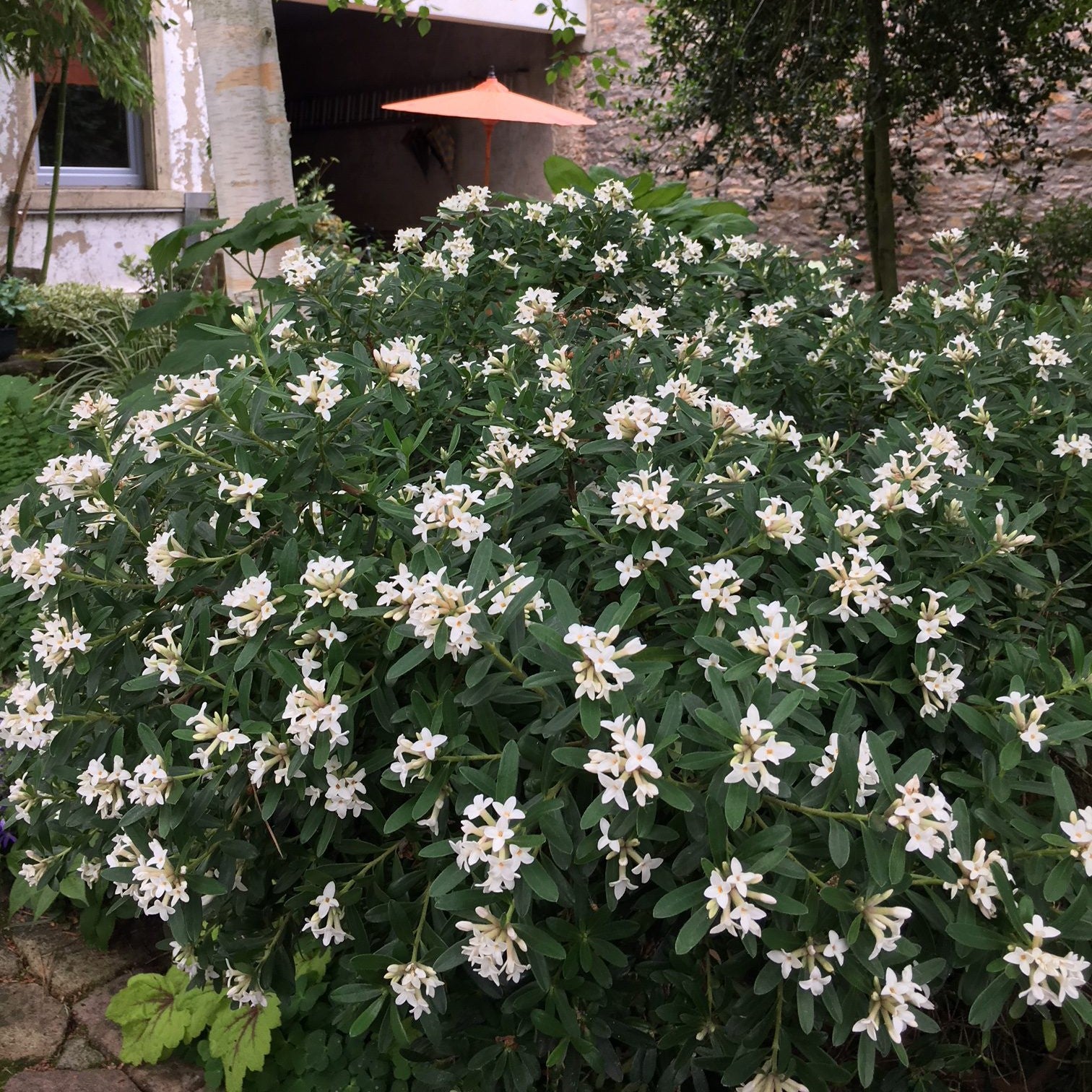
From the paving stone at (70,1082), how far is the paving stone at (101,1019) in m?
0.07

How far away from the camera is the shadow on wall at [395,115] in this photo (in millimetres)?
11914

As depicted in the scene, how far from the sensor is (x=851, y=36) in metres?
6.31

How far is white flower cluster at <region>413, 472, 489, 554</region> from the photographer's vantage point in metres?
1.41

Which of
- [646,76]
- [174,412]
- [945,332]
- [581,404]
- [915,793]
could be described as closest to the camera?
[915,793]

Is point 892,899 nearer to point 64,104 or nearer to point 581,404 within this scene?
point 581,404

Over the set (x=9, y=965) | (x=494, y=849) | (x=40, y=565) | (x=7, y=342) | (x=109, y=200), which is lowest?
(x=9, y=965)

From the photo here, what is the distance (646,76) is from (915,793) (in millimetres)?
7297

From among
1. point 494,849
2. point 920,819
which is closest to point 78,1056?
point 494,849

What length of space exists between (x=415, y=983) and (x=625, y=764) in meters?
0.42

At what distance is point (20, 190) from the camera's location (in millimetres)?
7645

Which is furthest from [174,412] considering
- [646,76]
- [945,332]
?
[646,76]

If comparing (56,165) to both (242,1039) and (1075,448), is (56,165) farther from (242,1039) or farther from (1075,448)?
(1075,448)

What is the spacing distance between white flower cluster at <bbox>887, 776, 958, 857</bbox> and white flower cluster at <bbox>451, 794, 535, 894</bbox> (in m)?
0.41

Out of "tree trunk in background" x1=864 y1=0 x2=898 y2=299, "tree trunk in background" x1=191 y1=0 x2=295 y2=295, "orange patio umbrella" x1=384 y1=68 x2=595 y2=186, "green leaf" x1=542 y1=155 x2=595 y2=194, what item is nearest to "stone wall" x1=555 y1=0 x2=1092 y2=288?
"orange patio umbrella" x1=384 y1=68 x2=595 y2=186
